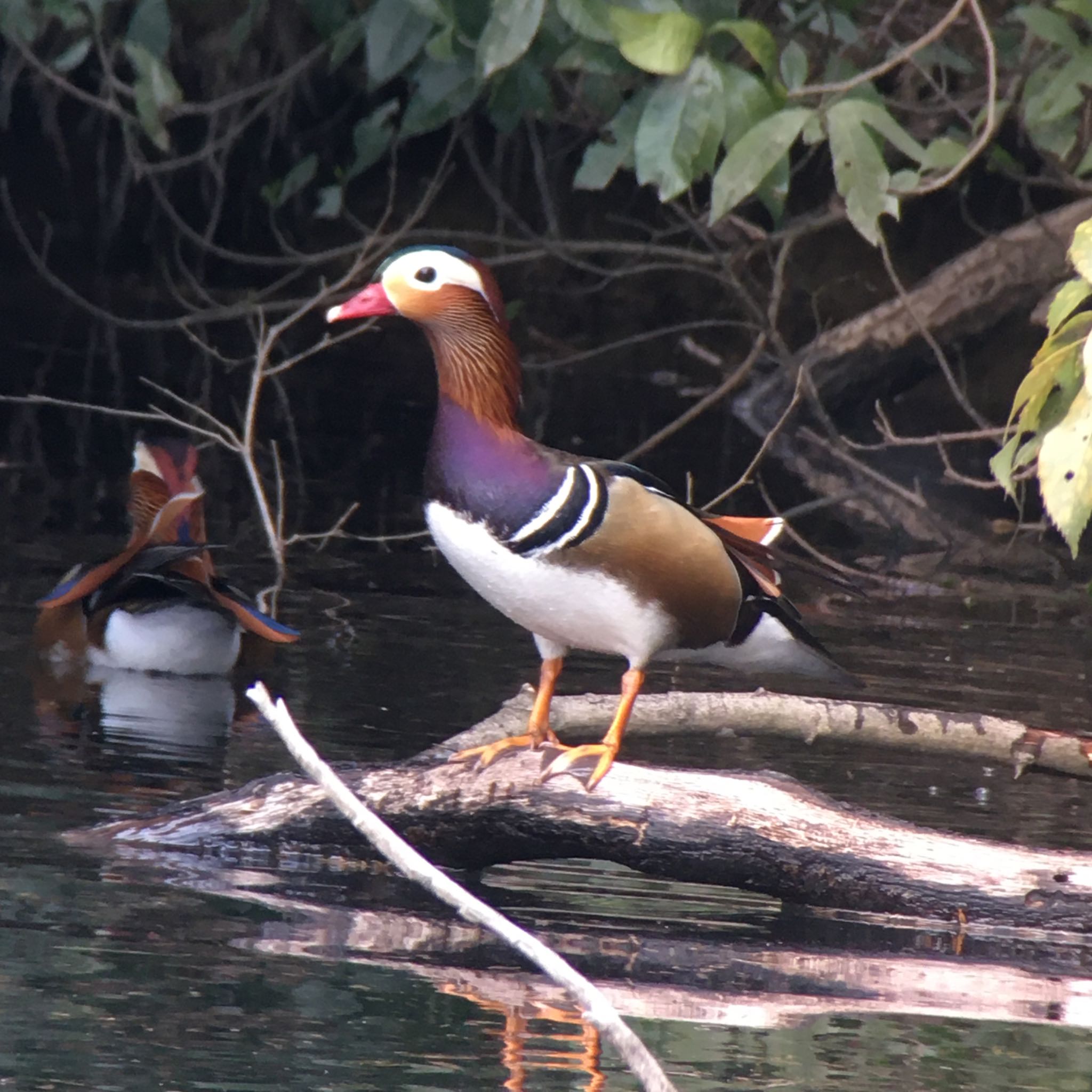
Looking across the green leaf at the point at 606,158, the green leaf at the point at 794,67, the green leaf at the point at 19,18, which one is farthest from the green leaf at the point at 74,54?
the green leaf at the point at 794,67

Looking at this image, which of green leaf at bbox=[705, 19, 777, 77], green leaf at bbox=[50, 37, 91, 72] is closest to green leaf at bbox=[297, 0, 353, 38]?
green leaf at bbox=[50, 37, 91, 72]

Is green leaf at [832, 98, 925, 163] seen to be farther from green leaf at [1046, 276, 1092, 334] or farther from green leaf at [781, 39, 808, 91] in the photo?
green leaf at [1046, 276, 1092, 334]

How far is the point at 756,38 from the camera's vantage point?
3.32 m

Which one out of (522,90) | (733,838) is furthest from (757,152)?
(522,90)

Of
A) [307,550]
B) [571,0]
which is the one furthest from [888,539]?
[571,0]

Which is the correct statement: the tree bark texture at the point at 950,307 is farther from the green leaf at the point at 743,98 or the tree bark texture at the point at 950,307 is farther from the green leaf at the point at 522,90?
the green leaf at the point at 743,98

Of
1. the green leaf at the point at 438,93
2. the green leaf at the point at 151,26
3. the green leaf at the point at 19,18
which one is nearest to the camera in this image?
the green leaf at the point at 438,93

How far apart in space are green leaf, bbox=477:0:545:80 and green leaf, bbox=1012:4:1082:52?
1.24 metres

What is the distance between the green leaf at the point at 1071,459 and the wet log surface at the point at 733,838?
3.69ft

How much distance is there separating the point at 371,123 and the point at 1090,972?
A: 376 cm

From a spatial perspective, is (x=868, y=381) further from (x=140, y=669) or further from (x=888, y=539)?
(x=140, y=669)

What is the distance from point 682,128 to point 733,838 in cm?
115

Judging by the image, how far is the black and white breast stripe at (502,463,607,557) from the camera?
322cm

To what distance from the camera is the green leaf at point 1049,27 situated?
14.0 feet
